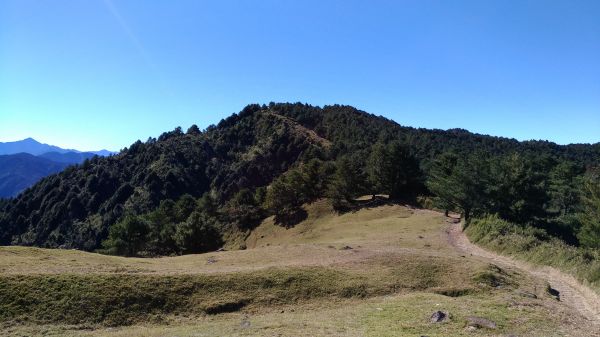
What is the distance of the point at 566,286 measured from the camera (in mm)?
32312

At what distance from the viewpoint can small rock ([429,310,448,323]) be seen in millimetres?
21375

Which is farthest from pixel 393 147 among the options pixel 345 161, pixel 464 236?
pixel 464 236

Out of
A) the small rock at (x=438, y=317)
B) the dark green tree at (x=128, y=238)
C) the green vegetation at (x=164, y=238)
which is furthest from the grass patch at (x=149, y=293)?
the dark green tree at (x=128, y=238)

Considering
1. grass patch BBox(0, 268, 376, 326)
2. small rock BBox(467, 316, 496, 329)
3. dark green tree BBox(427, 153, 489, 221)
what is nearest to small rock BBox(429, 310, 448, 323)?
small rock BBox(467, 316, 496, 329)

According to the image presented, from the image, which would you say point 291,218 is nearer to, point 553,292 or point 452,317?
point 553,292

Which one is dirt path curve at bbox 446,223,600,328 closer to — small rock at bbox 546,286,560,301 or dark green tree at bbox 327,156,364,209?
small rock at bbox 546,286,560,301

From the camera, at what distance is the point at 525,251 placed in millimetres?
43562

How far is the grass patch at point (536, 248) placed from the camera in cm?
3284

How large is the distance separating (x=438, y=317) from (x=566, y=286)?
17.6 m

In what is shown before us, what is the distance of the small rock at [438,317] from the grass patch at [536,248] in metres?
15.2

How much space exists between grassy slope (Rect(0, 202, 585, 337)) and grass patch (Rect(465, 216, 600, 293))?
4.42 meters

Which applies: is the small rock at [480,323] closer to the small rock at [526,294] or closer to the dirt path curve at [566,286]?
the dirt path curve at [566,286]

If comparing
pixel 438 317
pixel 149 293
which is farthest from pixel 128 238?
pixel 438 317

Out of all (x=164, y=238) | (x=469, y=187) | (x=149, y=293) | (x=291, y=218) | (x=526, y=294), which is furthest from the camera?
(x=291, y=218)
